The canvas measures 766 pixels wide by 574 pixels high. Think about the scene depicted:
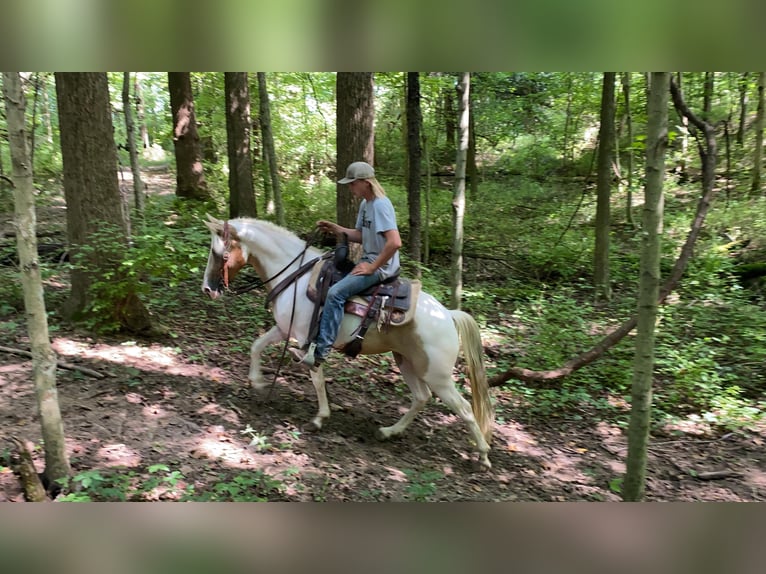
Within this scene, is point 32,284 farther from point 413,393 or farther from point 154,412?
point 413,393

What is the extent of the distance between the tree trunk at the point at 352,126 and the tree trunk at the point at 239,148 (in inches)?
152

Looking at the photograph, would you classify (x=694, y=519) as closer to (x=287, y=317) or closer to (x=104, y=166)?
(x=287, y=317)

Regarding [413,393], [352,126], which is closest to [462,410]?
[413,393]

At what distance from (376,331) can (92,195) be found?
4.32 meters

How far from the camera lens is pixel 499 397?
7.47 m

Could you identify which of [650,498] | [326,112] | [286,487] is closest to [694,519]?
[286,487]

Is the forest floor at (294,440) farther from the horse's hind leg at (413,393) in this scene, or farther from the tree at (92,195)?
the tree at (92,195)

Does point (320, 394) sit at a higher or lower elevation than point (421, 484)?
higher

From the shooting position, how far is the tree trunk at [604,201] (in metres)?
10.7

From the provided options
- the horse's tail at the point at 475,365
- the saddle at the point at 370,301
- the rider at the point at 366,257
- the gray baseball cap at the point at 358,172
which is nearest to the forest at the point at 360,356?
the horse's tail at the point at 475,365

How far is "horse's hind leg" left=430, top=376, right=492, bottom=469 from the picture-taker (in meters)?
5.51

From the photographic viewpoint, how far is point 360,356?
26.8ft

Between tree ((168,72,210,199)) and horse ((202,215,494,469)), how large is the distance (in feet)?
26.9
